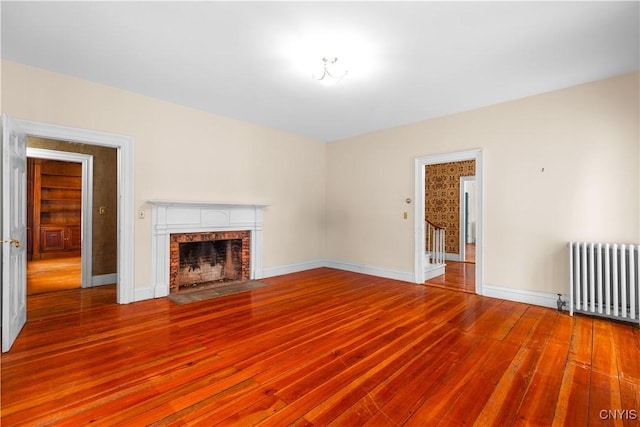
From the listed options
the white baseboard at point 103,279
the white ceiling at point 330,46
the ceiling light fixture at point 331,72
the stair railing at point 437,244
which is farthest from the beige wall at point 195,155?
the stair railing at point 437,244

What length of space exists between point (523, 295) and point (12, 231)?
19.2ft

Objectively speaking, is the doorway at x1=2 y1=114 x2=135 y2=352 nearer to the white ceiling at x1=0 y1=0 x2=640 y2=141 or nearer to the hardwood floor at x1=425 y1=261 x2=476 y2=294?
the white ceiling at x1=0 y1=0 x2=640 y2=141

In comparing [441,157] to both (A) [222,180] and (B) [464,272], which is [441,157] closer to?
(B) [464,272]

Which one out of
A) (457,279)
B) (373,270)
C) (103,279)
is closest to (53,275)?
(103,279)

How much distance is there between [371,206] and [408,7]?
3.85 meters

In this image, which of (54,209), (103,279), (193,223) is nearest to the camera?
(193,223)

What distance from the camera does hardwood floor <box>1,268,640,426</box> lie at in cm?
180

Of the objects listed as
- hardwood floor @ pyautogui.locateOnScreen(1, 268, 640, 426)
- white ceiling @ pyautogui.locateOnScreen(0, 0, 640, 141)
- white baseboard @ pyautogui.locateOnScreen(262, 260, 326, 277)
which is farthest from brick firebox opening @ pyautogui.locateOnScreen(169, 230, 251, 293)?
white ceiling @ pyautogui.locateOnScreen(0, 0, 640, 141)

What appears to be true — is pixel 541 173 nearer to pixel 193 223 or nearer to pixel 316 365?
pixel 316 365

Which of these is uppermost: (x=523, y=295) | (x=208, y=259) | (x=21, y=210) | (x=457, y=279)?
(x=21, y=210)

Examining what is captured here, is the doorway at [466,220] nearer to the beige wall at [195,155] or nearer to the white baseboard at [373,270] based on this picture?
the white baseboard at [373,270]

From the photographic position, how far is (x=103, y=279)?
4.92m

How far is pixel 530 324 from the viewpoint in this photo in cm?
326

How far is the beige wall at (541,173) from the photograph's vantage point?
11.2 ft
